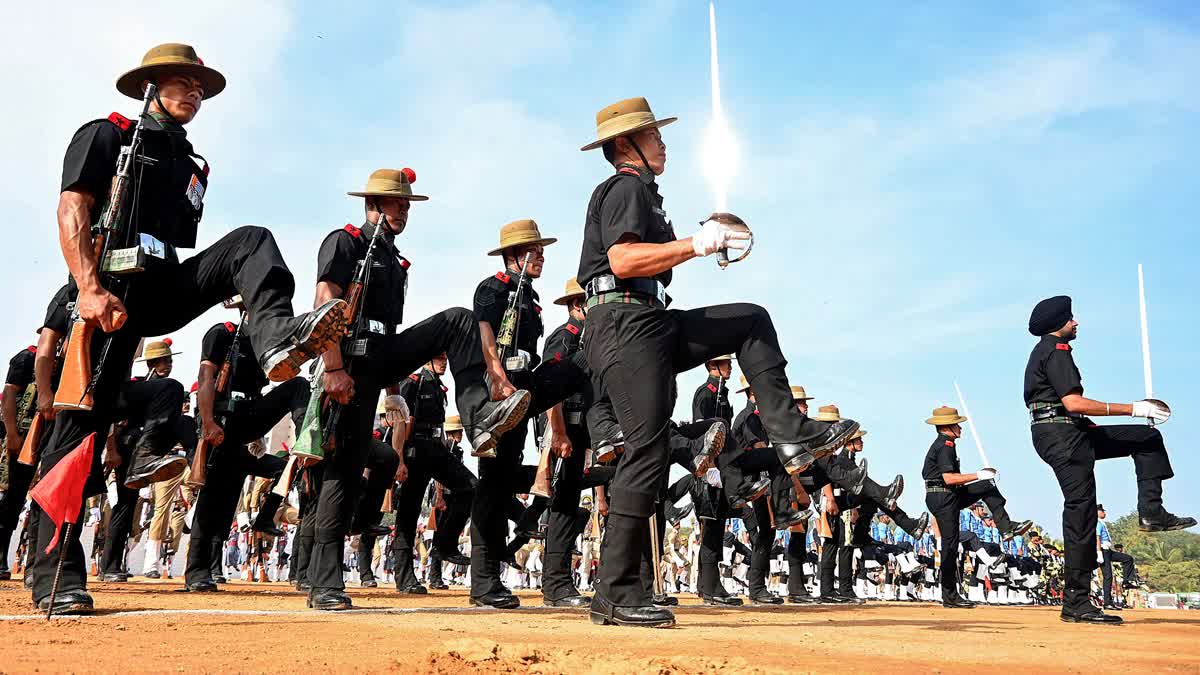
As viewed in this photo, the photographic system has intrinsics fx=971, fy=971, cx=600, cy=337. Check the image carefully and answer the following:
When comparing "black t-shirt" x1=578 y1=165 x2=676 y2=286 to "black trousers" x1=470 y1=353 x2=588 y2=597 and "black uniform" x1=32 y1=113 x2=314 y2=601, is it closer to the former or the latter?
"black uniform" x1=32 y1=113 x2=314 y2=601

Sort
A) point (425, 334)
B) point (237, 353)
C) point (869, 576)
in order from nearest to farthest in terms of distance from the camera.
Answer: point (425, 334) → point (237, 353) → point (869, 576)

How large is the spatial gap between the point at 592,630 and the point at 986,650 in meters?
1.81

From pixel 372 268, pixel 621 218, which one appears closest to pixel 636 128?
pixel 621 218

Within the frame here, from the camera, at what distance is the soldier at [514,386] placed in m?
7.38

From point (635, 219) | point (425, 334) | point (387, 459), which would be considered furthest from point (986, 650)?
point (387, 459)

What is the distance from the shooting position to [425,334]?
649 cm

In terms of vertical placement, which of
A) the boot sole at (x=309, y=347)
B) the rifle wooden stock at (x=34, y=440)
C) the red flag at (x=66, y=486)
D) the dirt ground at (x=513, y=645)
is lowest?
the dirt ground at (x=513, y=645)

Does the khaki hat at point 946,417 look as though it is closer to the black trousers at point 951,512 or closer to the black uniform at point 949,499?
the black uniform at point 949,499

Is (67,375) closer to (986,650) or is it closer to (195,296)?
(195,296)

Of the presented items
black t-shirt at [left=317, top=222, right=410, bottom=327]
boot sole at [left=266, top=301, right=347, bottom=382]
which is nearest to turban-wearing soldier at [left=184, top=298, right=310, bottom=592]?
black t-shirt at [left=317, top=222, right=410, bottom=327]

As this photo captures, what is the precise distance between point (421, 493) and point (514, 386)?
429 centimetres

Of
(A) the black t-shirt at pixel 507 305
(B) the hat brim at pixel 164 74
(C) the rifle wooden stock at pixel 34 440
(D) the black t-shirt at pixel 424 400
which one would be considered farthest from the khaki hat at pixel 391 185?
(D) the black t-shirt at pixel 424 400

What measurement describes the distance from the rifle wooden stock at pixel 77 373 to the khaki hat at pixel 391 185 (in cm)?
274

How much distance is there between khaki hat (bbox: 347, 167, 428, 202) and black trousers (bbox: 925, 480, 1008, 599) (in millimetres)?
8934
